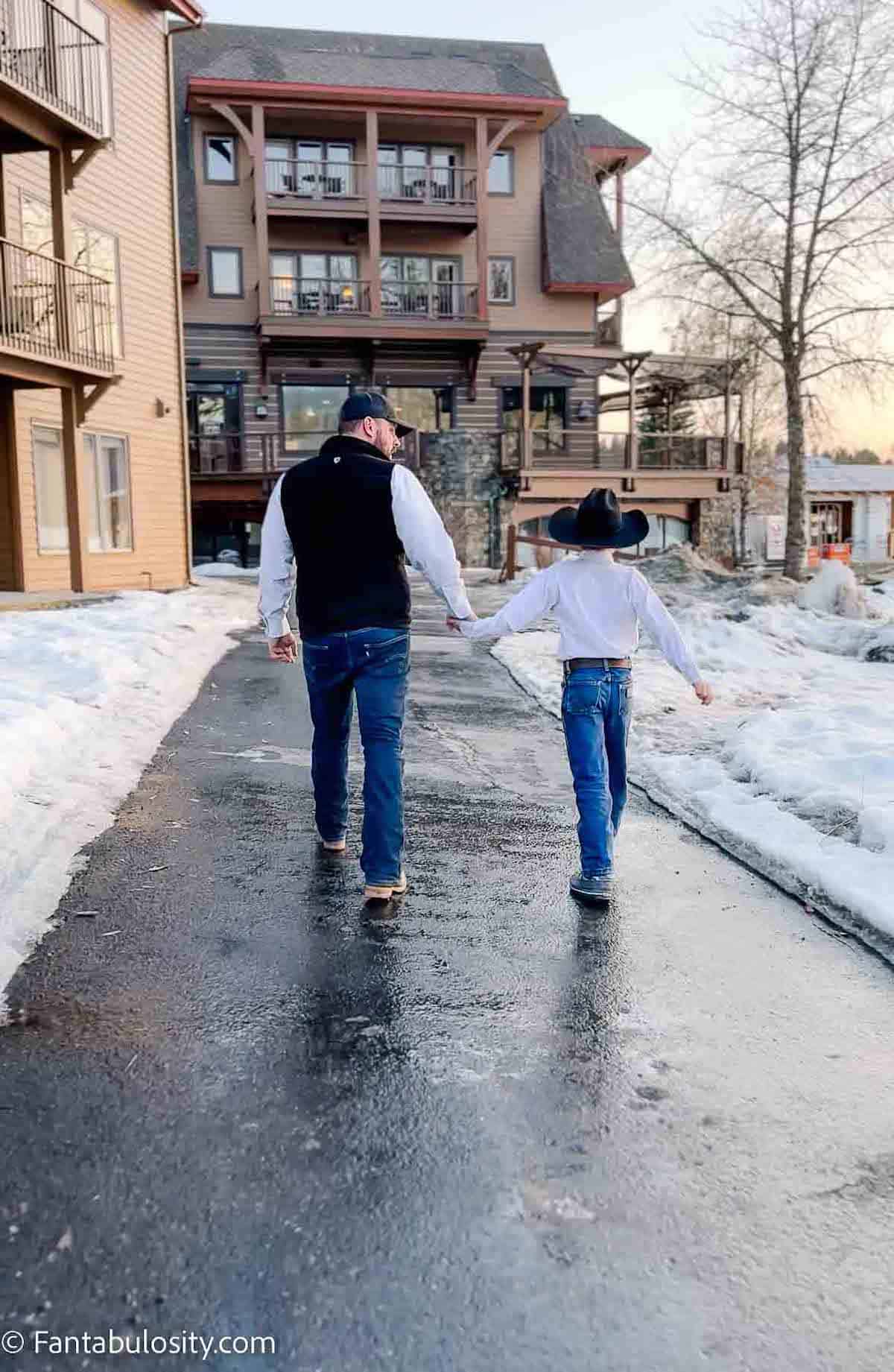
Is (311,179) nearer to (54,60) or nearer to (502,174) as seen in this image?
(502,174)

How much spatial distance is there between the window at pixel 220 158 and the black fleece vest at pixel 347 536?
29.0m

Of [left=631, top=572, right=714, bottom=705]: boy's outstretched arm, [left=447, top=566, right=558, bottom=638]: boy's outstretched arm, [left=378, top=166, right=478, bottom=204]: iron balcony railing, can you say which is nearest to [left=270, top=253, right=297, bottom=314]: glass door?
[left=378, top=166, right=478, bottom=204]: iron balcony railing

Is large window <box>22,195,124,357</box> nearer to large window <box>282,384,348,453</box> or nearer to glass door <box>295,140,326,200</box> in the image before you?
large window <box>282,384,348,453</box>

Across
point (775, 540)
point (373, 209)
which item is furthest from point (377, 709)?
point (775, 540)

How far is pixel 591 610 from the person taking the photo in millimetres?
4863

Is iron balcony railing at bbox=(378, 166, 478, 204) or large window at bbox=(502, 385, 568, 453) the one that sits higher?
iron balcony railing at bbox=(378, 166, 478, 204)

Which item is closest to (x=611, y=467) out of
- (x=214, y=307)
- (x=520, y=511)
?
(x=520, y=511)

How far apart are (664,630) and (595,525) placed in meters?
0.55

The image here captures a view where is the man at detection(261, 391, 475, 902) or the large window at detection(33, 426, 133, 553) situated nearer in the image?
the man at detection(261, 391, 475, 902)

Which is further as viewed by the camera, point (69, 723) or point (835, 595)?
point (835, 595)

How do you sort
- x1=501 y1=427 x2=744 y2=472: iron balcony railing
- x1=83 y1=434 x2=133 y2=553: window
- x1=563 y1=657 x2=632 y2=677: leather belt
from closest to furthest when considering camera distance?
x1=563 y1=657 x2=632 y2=677: leather belt < x1=83 y1=434 x2=133 y2=553: window < x1=501 y1=427 x2=744 y2=472: iron balcony railing

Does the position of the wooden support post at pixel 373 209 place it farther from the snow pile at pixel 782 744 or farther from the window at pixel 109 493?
the snow pile at pixel 782 744

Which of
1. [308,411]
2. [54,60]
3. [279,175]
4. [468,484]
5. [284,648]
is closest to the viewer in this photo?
[284,648]

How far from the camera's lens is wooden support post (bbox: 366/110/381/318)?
93.4 feet
